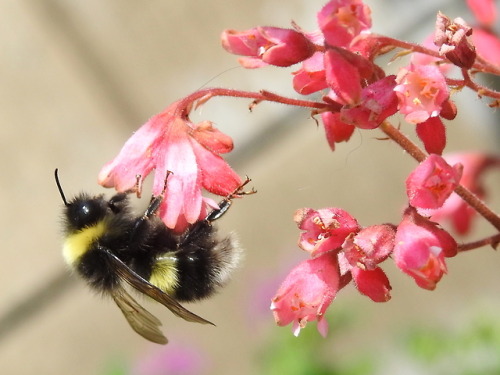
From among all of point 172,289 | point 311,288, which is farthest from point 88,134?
point 311,288

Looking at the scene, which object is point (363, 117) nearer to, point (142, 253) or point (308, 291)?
Result: point (308, 291)

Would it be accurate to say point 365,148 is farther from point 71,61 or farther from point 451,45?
point 451,45

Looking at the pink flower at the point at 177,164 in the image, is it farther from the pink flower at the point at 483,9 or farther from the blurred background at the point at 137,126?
the blurred background at the point at 137,126

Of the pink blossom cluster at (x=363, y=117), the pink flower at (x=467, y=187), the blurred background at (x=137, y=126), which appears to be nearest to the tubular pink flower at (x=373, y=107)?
the pink blossom cluster at (x=363, y=117)

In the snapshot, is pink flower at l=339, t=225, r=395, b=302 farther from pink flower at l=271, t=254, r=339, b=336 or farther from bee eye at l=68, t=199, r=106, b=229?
bee eye at l=68, t=199, r=106, b=229

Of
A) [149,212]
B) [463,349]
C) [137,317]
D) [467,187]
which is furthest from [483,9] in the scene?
[463,349]

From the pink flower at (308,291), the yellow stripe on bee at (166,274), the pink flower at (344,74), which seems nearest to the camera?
the pink flower at (344,74)
